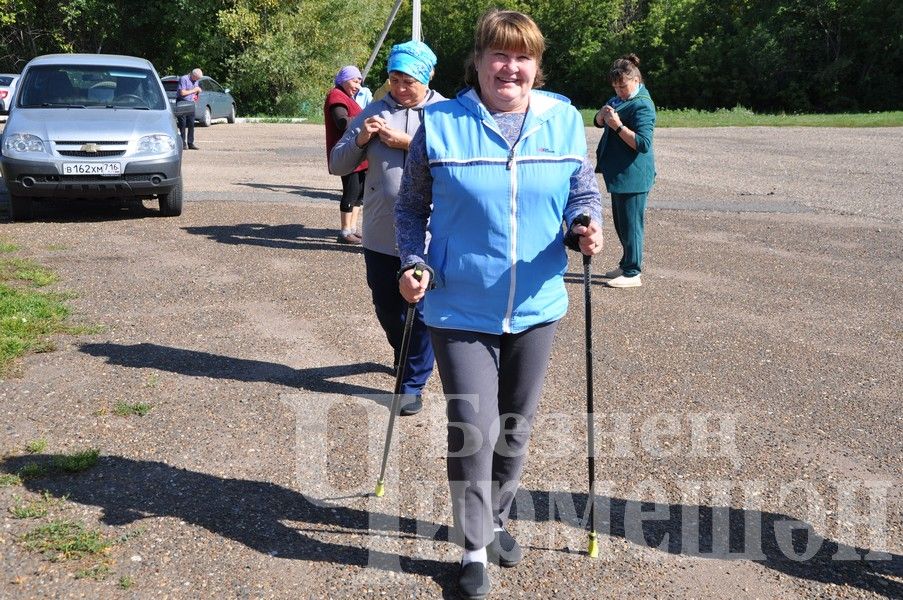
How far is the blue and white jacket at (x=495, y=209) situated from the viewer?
3508 millimetres

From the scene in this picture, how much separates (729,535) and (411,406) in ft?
6.66

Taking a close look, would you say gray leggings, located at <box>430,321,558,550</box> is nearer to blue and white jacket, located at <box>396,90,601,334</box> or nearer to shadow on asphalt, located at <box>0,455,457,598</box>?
blue and white jacket, located at <box>396,90,601,334</box>

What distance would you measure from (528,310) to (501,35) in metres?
1.01

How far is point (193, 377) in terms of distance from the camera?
6.09 meters

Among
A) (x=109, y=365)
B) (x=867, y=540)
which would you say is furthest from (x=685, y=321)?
(x=109, y=365)

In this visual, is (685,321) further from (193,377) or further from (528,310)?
(528,310)

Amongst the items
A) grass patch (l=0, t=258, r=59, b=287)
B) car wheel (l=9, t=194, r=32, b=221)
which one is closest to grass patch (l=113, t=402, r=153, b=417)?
grass patch (l=0, t=258, r=59, b=287)

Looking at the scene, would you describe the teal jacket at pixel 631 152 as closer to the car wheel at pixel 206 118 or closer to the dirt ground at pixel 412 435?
the dirt ground at pixel 412 435

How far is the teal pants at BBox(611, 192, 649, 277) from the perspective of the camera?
28.5 ft

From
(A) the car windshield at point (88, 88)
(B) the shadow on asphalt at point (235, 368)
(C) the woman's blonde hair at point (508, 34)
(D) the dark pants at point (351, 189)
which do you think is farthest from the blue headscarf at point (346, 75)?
(C) the woman's blonde hair at point (508, 34)

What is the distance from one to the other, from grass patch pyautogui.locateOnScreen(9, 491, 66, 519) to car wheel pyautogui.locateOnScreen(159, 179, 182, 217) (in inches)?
312

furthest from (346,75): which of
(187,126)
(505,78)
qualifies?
(187,126)

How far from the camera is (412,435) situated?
17.2ft

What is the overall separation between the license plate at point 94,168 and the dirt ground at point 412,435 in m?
0.83
